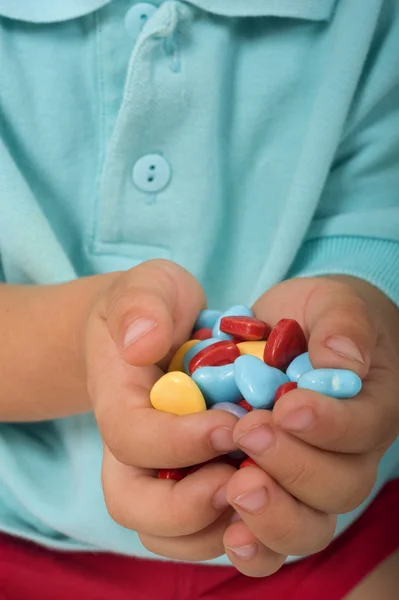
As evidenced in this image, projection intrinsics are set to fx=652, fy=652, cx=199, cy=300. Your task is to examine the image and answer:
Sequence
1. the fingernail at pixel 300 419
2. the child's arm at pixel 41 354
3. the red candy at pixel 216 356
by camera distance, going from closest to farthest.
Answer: the fingernail at pixel 300 419, the red candy at pixel 216 356, the child's arm at pixel 41 354

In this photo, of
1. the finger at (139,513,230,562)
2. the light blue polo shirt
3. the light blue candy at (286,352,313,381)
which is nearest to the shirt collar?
the light blue polo shirt

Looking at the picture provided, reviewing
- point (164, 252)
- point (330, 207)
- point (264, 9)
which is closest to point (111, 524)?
point (164, 252)

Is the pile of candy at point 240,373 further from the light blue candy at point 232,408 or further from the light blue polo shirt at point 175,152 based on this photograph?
the light blue polo shirt at point 175,152

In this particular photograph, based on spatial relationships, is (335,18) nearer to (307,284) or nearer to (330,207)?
(330,207)

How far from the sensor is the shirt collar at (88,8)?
614 millimetres

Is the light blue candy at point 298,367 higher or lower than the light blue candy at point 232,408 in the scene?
higher

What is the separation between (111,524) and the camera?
0.63 m

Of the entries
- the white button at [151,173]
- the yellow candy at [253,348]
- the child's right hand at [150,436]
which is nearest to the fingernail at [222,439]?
the child's right hand at [150,436]

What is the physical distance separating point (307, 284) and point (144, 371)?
16 centimetres

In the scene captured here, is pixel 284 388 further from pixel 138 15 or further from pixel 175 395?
pixel 138 15

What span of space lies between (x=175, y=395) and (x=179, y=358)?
0.09 meters

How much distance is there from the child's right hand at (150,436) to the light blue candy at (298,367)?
7 centimetres

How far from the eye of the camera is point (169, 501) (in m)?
0.39

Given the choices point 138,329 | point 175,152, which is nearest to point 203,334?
point 138,329
